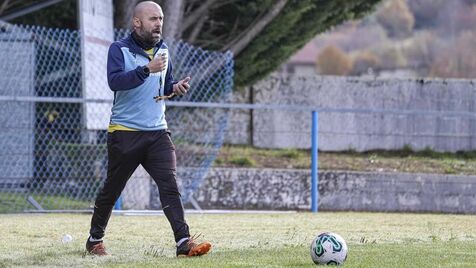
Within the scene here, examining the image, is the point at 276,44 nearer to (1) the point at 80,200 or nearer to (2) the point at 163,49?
(1) the point at 80,200

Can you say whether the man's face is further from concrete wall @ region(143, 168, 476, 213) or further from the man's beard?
concrete wall @ region(143, 168, 476, 213)

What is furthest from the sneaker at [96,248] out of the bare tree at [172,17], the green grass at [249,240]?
the bare tree at [172,17]

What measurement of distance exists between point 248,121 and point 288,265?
1159cm

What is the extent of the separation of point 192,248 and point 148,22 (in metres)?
1.85

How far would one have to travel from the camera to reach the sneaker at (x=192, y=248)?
27.3 feet

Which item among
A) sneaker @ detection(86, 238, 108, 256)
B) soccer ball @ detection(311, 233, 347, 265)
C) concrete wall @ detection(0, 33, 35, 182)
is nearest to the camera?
soccer ball @ detection(311, 233, 347, 265)

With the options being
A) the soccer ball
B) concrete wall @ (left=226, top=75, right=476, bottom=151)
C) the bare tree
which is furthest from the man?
concrete wall @ (left=226, top=75, right=476, bottom=151)

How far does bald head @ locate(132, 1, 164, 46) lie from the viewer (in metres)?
8.34

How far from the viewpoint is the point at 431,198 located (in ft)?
50.9

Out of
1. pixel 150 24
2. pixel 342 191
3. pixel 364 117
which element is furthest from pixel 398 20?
pixel 150 24

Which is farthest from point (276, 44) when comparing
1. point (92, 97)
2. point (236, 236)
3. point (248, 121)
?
point (236, 236)

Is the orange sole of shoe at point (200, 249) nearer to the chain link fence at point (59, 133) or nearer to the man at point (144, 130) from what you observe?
the man at point (144, 130)

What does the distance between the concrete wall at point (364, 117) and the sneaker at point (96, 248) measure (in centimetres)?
1041

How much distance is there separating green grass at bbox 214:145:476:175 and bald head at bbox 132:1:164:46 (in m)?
8.19
